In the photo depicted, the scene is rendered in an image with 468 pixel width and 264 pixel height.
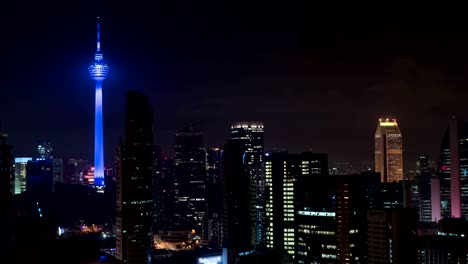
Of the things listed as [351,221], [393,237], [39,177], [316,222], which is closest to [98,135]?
[39,177]

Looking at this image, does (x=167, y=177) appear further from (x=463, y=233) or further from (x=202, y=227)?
(x=463, y=233)

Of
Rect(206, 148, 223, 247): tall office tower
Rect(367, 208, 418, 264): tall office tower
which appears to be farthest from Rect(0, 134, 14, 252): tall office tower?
Rect(206, 148, 223, 247): tall office tower

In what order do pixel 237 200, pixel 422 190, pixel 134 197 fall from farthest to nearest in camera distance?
pixel 422 190 → pixel 237 200 → pixel 134 197

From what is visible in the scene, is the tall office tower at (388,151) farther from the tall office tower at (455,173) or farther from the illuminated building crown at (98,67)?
the illuminated building crown at (98,67)

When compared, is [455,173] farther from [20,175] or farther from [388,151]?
[20,175]

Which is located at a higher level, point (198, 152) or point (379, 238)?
point (198, 152)

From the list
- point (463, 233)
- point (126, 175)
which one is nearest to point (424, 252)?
point (463, 233)
